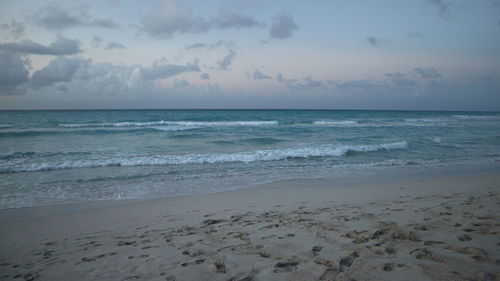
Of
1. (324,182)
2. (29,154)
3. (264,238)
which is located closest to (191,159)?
(324,182)

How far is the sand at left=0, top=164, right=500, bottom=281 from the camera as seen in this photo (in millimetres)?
3297

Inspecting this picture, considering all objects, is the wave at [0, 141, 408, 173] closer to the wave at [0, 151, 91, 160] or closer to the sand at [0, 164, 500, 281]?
the wave at [0, 151, 91, 160]

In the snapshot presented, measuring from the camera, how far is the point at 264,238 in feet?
14.2

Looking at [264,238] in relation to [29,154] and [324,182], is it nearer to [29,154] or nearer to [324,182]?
[324,182]

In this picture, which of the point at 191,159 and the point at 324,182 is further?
the point at 191,159

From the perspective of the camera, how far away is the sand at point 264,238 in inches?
130

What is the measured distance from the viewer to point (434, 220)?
475 centimetres

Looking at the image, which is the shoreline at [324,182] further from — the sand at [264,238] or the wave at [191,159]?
the wave at [191,159]

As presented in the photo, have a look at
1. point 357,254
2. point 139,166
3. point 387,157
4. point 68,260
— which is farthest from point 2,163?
point 387,157

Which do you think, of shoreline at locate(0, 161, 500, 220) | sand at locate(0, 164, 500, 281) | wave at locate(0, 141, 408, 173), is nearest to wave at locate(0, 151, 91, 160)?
wave at locate(0, 141, 408, 173)

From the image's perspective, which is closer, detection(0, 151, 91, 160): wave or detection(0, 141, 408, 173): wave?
detection(0, 141, 408, 173): wave

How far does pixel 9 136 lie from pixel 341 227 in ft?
95.4

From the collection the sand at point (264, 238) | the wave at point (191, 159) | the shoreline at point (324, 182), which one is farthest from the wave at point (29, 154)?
the sand at point (264, 238)

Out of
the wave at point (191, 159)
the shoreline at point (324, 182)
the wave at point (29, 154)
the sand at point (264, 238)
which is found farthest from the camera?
the wave at point (29, 154)
